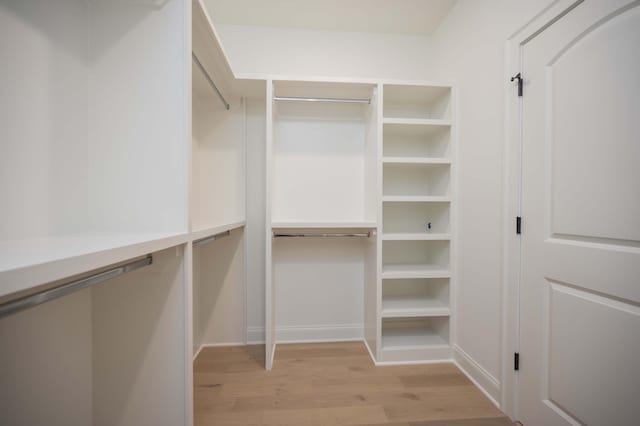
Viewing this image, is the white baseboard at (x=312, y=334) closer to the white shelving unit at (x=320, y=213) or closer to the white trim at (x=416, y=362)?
the white shelving unit at (x=320, y=213)

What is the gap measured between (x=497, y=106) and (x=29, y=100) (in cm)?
216

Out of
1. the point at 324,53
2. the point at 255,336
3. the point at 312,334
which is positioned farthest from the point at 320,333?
the point at 324,53

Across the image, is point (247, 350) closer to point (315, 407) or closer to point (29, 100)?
point (315, 407)

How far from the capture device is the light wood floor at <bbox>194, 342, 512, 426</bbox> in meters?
1.34

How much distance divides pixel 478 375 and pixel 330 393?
966 mm

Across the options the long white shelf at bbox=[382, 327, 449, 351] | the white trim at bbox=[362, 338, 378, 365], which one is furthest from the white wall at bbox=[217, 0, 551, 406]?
the white trim at bbox=[362, 338, 378, 365]

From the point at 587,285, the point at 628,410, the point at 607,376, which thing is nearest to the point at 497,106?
the point at 587,285

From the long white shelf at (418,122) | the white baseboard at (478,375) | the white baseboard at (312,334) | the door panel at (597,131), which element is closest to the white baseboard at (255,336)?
the white baseboard at (312,334)

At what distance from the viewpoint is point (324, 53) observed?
218 centimetres

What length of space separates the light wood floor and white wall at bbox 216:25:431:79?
2.36 meters

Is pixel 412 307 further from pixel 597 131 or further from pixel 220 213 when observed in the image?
pixel 220 213

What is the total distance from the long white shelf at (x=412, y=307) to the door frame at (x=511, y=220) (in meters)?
0.49

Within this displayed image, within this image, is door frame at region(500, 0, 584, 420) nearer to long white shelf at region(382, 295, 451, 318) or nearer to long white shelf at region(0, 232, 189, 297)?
long white shelf at region(382, 295, 451, 318)

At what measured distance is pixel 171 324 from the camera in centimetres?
98
